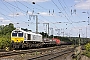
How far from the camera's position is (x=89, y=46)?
1309 inches

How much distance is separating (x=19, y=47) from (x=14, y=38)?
201 centimetres

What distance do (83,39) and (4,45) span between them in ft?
339

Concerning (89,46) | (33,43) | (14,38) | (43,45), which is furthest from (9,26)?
(89,46)

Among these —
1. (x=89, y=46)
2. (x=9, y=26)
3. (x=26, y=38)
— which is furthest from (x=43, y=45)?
(x=9, y=26)

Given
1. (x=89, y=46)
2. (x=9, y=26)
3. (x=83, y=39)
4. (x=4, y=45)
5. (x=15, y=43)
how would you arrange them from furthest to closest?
(x=83, y=39) < (x=9, y=26) < (x=4, y=45) < (x=15, y=43) < (x=89, y=46)

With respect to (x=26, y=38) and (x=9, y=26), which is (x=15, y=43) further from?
(x=9, y=26)

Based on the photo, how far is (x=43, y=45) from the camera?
59.9 meters

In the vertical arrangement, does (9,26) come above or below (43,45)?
above

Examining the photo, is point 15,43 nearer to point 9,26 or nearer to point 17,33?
point 17,33

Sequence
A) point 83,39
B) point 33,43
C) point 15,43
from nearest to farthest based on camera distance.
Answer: point 15,43
point 33,43
point 83,39

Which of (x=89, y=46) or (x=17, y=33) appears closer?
(x=89, y=46)

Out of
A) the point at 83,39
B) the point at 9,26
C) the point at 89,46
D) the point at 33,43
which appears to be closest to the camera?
the point at 89,46

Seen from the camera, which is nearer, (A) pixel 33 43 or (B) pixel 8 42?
(B) pixel 8 42

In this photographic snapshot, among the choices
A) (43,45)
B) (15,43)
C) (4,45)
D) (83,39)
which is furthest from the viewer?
(83,39)
